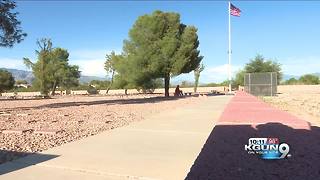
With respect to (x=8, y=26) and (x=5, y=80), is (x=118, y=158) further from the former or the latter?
(x=5, y=80)

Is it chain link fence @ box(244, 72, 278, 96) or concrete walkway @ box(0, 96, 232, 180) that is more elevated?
chain link fence @ box(244, 72, 278, 96)

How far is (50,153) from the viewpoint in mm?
8562

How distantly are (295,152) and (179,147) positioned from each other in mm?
2561

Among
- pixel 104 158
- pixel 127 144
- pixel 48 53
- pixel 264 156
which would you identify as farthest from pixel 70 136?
pixel 48 53

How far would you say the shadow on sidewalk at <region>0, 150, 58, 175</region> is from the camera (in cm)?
722

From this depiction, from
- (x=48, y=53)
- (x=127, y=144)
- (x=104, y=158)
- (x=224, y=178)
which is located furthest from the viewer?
(x=48, y=53)

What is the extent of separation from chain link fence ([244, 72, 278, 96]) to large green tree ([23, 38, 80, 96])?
79.9ft

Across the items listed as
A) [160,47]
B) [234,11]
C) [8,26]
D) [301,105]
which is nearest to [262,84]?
[234,11]

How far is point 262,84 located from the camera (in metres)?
44.6

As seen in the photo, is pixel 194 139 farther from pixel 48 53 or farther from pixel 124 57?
pixel 48 53

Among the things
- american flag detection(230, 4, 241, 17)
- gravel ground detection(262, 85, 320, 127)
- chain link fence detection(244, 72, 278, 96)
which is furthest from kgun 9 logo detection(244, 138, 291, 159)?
american flag detection(230, 4, 241, 17)

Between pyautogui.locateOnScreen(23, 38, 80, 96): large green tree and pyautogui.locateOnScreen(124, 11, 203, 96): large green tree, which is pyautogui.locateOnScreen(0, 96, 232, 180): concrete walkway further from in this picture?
pyautogui.locateOnScreen(23, 38, 80, 96): large green tree

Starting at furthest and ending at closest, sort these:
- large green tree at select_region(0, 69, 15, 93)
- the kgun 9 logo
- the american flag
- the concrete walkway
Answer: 1. large green tree at select_region(0, 69, 15, 93)
2. the american flag
3. the kgun 9 logo
4. the concrete walkway

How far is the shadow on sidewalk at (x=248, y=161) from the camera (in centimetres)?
690
